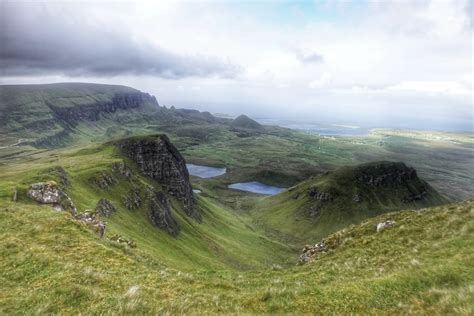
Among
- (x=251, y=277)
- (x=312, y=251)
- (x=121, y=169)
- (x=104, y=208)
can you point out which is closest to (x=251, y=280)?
(x=251, y=277)

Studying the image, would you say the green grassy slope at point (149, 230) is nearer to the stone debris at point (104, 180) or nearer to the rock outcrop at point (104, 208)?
the stone debris at point (104, 180)

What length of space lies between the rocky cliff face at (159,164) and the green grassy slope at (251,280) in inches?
4884

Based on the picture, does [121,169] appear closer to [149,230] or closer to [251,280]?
[149,230]

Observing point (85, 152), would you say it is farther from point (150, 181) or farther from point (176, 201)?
point (176, 201)

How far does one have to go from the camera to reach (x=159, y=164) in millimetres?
161250

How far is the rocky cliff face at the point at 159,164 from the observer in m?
155

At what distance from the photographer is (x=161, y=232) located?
10019 cm

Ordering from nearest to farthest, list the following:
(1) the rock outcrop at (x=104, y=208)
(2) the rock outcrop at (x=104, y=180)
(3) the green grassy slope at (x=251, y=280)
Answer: (3) the green grassy slope at (x=251, y=280) < (1) the rock outcrop at (x=104, y=208) < (2) the rock outcrop at (x=104, y=180)

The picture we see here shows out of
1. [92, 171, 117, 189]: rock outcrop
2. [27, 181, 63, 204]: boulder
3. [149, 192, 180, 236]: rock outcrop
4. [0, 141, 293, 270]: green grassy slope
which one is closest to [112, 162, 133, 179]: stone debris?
[0, 141, 293, 270]: green grassy slope

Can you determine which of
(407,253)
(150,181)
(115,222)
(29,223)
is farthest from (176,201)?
(407,253)

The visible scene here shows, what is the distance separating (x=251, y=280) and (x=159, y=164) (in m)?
142

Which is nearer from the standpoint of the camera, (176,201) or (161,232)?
(161,232)

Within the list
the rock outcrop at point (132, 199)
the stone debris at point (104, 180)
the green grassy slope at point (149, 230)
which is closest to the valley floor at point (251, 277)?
the green grassy slope at point (149, 230)

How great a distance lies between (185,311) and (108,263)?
10113mm
